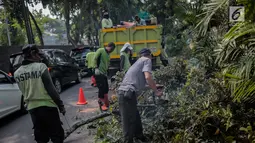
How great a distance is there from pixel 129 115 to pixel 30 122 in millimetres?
3542

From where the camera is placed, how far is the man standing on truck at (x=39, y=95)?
12.0 feet

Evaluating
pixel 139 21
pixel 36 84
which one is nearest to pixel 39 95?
pixel 36 84

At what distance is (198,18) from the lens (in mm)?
5652

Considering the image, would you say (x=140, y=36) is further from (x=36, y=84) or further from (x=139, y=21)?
(x=36, y=84)

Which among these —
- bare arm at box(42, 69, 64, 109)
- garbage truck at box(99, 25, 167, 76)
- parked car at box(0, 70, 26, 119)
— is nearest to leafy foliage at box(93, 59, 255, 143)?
bare arm at box(42, 69, 64, 109)

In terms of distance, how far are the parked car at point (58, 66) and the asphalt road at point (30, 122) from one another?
0.74 meters

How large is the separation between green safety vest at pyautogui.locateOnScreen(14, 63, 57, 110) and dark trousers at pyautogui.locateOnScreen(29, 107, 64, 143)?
94mm

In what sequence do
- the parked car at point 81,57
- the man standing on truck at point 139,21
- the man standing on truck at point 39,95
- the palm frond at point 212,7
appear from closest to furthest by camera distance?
1. the man standing on truck at point 39,95
2. the palm frond at point 212,7
3. the man standing on truck at point 139,21
4. the parked car at point 81,57

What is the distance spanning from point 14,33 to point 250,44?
24216 mm

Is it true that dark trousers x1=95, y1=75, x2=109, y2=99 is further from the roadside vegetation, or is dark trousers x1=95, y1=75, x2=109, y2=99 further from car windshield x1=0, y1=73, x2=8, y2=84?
car windshield x1=0, y1=73, x2=8, y2=84

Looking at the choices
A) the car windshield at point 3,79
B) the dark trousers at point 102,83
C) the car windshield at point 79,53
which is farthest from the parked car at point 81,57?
the dark trousers at point 102,83

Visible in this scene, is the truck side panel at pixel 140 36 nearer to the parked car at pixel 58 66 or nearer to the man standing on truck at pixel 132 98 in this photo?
the parked car at pixel 58 66

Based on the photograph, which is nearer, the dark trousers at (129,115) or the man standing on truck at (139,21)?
the dark trousers at (129,115)

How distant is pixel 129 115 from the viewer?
13.1ft
